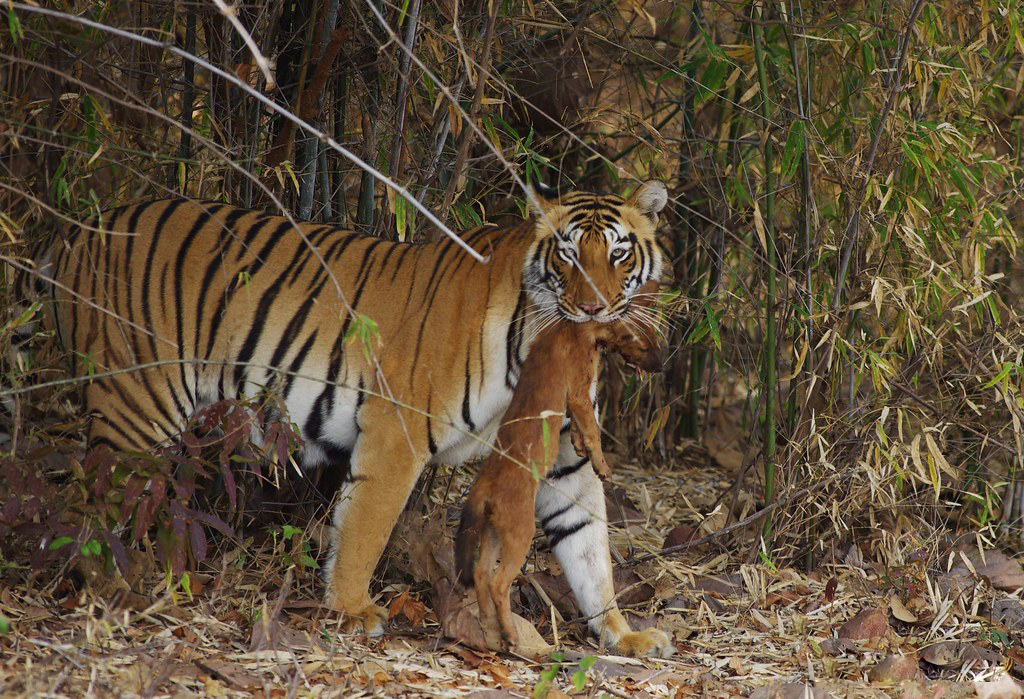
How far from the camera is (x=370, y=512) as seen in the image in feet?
11.0

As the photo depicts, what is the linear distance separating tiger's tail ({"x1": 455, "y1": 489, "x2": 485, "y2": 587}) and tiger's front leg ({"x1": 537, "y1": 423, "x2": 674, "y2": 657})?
1.30ft

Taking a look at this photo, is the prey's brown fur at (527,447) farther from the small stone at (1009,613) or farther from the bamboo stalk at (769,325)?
the small stone at (1009,613)

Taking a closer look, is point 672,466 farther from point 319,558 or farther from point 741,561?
point 319,558

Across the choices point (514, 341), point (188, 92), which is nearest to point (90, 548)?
point (514, 341)

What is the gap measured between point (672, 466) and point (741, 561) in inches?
52.7

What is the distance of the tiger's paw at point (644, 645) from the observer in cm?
340

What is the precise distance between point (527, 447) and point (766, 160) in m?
1.51

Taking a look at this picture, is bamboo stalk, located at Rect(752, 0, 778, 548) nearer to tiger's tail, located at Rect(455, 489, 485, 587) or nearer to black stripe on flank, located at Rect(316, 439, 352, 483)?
tiger's tail, located at Rect(455, 489, 485, 587)

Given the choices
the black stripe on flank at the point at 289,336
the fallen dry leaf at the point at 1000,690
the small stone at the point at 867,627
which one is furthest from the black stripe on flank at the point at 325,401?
the fallen dry leaf at the point at 1000,690

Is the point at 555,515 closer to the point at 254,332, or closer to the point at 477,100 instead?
the point at 254,332

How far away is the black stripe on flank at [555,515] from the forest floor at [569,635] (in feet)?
0.59

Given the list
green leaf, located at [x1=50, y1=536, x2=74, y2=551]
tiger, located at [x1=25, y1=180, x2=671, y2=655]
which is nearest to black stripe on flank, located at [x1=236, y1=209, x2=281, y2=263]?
tiger, located at [x1=25, y1=180, x2=671, y2=655]

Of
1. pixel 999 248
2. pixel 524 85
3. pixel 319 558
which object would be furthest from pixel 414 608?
pixel 999 248

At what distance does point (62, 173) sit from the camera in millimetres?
3670
